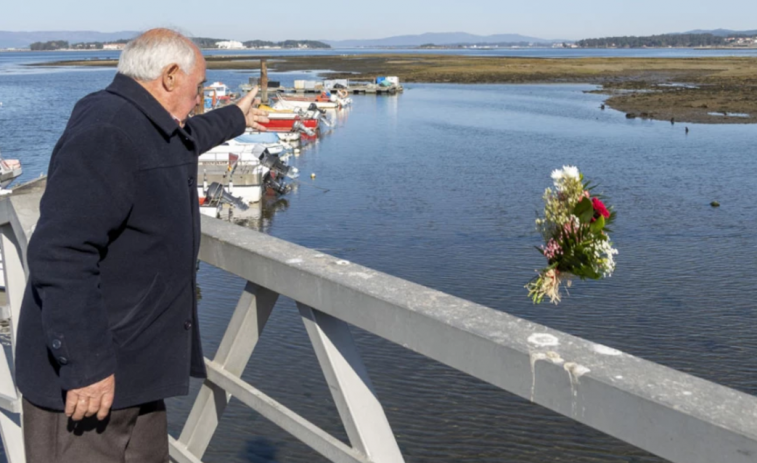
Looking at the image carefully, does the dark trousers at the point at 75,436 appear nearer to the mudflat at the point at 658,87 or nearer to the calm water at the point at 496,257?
the calm water at the point at 496,257

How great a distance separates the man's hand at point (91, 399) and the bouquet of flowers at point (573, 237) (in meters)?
1.68

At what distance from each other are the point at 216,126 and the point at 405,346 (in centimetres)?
141

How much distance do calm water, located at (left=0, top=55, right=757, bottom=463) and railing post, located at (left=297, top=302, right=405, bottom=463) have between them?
7.33m

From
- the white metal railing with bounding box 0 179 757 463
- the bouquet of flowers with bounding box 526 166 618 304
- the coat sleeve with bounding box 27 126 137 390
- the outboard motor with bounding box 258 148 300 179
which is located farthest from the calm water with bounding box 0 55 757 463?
the coat sleeve with bounding box 27 126 137 390

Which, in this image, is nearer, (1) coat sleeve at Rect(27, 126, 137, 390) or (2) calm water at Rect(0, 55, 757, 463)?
(1) coat sleeve at Rect(27, 126, 137, 390)

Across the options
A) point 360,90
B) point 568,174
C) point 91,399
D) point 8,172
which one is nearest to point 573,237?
point 568,174

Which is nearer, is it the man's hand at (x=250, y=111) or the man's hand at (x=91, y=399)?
the man's hand at (x=91, y=399)

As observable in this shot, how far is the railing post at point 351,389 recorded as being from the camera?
2045mm

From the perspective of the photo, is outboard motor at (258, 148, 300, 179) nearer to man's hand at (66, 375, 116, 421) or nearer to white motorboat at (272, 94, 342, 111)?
white motorboat at (272, 94, 342, 111)

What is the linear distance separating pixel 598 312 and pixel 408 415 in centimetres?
457

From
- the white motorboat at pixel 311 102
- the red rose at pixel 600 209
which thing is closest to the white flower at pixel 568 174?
the red rose at pixel 600 209

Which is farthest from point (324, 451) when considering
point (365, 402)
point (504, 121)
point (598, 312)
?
point (504, 121)

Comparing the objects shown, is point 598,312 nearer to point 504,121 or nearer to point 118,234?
point 118,234

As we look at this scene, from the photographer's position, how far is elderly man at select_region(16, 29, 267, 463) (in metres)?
2.12
